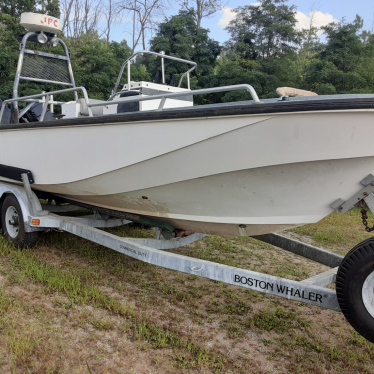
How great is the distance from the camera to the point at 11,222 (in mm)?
4266

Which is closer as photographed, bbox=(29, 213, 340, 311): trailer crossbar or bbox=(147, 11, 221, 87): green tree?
bbox=(29, 213, 340, 311): trailer crossbar

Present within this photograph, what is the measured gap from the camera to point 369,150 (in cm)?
224

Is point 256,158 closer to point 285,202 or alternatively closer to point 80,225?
point 285,202

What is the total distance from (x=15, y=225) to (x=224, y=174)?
9.03 ft

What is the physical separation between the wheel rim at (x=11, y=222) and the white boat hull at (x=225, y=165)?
1045 millimetres

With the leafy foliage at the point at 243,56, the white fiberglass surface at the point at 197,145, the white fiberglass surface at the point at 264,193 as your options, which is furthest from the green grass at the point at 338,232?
the leafy foliage at the point at 243,56

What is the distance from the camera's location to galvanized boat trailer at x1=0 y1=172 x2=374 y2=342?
7.17ft

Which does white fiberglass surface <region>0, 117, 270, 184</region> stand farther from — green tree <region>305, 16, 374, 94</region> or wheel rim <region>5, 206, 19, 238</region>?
green tree <region>305, 16, 374, 94</region>

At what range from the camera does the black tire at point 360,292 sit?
2.17m

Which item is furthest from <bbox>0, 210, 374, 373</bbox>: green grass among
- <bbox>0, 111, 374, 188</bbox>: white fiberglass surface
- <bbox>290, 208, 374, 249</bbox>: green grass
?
<bbox>290, 208, 374, 249</bbox>: green grass

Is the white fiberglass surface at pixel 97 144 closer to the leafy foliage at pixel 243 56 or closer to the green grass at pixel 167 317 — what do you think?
the green grass at pixel 167 317

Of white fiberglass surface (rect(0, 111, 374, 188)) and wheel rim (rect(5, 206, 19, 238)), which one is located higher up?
white fiberglass surface (rect(0, 111, 374, 188))

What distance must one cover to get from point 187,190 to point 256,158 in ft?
2.20

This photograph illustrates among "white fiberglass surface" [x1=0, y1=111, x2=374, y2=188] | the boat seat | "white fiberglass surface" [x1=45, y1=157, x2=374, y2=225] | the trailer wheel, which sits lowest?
the trailer wheel
